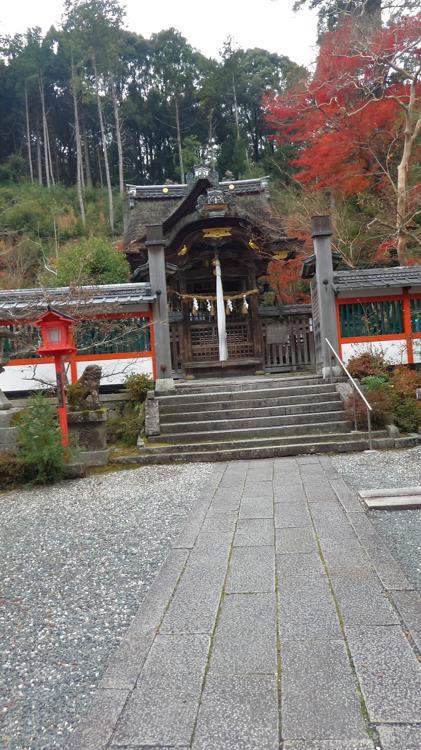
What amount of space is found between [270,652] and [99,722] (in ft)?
2.67

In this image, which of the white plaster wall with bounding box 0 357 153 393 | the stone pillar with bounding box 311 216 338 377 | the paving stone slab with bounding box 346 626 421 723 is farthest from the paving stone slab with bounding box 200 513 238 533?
the stone pillar with bounding box 311 216 338 377

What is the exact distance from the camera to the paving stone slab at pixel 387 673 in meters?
1.86

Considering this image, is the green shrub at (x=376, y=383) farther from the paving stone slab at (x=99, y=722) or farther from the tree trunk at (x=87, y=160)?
the tree trunk at (x=87, y=160)

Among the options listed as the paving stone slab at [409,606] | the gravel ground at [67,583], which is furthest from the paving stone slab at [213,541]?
the paving stone slab at [409,606]

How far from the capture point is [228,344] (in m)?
13.1

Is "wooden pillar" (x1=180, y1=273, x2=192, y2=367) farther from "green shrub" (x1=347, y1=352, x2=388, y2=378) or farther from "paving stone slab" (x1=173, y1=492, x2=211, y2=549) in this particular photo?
"paving stone slab" (x1=173, y1=492, x2=211, y2=549)

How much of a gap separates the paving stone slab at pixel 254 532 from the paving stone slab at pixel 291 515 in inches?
4.0

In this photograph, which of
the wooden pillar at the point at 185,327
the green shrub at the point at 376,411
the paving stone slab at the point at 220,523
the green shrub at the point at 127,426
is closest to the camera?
the paving stone slab at the point at 220,523

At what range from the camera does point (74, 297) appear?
9.30 m

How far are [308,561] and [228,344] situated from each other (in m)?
9.94

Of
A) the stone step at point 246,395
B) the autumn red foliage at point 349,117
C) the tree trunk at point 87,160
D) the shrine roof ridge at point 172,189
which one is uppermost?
the tree trunk at point 87,160

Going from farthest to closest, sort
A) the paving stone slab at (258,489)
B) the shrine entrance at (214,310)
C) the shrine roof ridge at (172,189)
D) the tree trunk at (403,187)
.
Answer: the shrine roof ridge at (172,189), the shrine entrance at (214,310), the tree trunk at (403,187), the paving stone slab at (258,489)

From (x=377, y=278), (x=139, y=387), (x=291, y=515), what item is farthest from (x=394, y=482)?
(x=377, y=278)

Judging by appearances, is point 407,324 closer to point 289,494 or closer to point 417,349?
point 417,349
